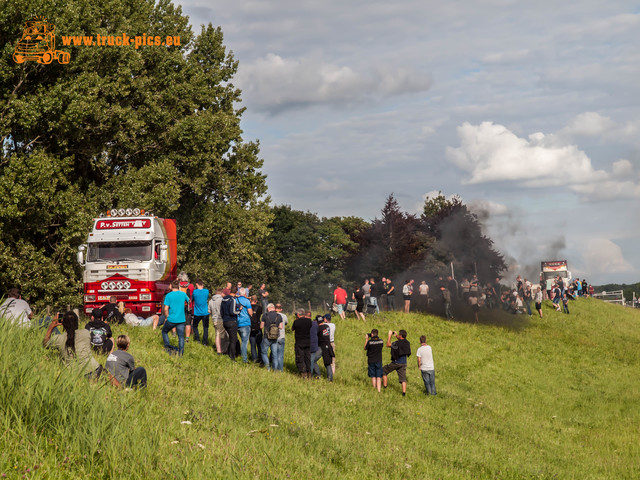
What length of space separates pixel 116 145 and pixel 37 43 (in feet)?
26.0

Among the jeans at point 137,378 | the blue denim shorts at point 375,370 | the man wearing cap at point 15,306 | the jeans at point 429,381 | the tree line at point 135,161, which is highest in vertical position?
→ the tree line at point 135,161

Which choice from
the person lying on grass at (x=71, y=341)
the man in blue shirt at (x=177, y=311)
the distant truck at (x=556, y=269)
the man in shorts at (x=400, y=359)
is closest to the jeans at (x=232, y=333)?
the man in blue shirt at (x=177, y=311)

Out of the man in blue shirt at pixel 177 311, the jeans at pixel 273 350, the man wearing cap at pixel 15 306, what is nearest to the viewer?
the man wearing cap at pixel 15 306

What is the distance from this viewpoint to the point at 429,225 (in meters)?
58.2

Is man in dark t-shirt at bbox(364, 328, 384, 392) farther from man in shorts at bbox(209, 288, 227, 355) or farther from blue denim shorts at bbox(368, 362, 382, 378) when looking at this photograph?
man in shorts at bbox(209, 288, 227, 355)

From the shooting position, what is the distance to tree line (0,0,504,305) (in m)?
27.6

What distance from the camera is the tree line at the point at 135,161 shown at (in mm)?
27625

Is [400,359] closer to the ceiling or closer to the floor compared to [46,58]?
closer to the floor

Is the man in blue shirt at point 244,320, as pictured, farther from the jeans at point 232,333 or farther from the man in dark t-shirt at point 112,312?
the man in dark t-shirt at point 112,312

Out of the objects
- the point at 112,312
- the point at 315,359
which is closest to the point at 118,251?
the point at 112,312

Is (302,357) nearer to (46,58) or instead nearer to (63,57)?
(46,58)

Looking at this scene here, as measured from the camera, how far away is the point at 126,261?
23969 mm

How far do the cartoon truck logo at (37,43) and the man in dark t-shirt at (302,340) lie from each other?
17.0 m

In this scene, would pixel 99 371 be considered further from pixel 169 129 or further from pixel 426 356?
pixel 169 129
